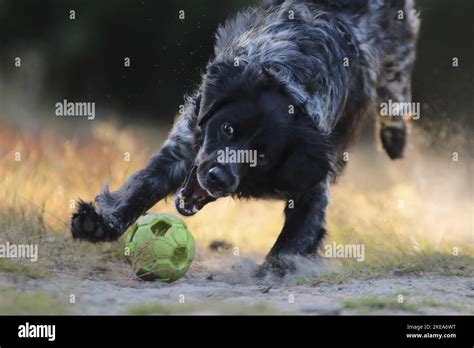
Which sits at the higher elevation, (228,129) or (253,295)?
(228,129)

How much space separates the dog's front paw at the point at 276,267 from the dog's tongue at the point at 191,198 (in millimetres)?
681

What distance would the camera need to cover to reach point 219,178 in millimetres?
7320

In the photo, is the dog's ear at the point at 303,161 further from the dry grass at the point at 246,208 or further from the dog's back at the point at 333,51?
the dry grass at the point at 246,208

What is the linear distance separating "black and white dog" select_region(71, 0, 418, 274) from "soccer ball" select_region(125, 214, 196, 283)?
35 centimetres

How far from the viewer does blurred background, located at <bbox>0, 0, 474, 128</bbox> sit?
40.2ft

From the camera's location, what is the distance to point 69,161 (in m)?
10.2

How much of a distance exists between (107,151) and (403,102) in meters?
3.08

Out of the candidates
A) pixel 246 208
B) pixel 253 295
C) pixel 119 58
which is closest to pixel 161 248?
pixel 253 295

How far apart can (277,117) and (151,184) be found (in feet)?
4.48

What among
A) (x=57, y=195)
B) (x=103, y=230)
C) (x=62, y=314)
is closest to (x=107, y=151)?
(x=57, y=195)

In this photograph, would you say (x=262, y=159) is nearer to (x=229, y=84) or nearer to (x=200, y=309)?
(x=229, y=84)

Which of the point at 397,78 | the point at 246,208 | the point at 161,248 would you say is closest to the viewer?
the point at 161,248

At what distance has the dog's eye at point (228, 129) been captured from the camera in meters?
7.43

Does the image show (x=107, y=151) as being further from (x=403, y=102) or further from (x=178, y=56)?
(x=403, y=102)
